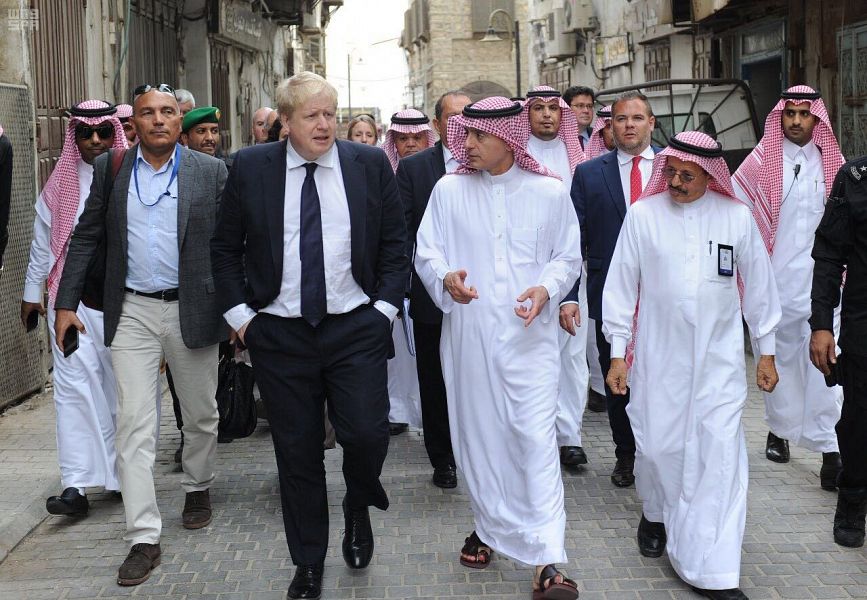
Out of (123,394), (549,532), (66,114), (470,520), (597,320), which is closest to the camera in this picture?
(549,532)

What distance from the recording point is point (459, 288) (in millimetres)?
4590

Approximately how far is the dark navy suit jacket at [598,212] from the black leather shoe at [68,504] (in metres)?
2.76

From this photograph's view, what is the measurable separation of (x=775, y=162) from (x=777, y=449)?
1576mm

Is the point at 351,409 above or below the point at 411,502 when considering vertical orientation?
above

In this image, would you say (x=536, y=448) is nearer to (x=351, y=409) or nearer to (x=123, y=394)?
(x=351, y=409)

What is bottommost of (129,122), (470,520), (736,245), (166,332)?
(470,520)

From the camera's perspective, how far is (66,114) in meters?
9.58

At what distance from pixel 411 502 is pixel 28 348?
3729 mm

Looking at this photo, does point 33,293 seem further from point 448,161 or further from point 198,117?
point 448,161

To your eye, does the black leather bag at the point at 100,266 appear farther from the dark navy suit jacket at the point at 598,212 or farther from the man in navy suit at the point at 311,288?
the dark navy suit jacket at the point at 598,212

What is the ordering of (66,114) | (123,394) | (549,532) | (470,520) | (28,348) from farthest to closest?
(66,114)
(28,348)
(470,520)
(123,394)
(549,532)

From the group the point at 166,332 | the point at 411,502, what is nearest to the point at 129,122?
the point at 166,332

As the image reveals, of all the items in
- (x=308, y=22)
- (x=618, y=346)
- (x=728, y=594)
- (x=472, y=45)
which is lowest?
(x=728, y=594)

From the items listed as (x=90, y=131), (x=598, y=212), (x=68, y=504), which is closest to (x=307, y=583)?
(x=68, y=504)
